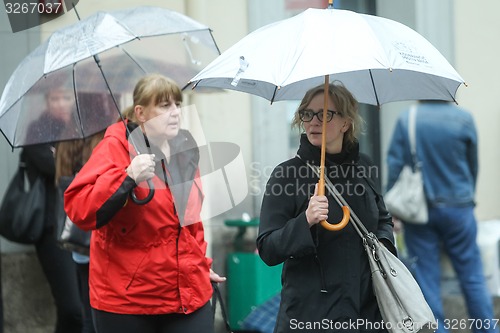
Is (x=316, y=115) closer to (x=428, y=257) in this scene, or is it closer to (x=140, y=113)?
(x=140, y=113)

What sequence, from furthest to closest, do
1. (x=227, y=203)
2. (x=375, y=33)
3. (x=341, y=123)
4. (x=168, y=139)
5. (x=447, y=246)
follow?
1. (x=447, y=246)
2. (x=227, y=203)
3. (x=168, y=139)
4. (x=341, y=123)
5. (x=375, y=33)


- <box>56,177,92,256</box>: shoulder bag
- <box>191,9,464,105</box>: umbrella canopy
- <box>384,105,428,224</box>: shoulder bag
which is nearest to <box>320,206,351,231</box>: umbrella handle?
<box>191,9,464,105</box>: umbrella canopy

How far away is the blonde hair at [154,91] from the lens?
4645mm

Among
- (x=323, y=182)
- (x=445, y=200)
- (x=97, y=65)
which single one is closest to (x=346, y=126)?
(x=323, y=182)

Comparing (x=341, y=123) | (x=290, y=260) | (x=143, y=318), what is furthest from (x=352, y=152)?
(x=143, y=318)

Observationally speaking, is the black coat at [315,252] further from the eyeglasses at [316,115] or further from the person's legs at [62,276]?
the person's legs at [62,276]

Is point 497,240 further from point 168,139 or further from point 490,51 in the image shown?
point 168,139

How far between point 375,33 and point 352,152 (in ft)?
1.83

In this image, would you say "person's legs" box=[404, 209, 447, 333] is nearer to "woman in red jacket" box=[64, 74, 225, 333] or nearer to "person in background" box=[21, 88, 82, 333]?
"person in background" box=[21, 88, 82, 333]

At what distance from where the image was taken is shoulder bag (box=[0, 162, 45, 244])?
635 cm

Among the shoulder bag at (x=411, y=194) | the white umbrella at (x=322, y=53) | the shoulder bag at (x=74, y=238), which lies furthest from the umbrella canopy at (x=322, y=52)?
the shoulder bag at (x=411, y=194)

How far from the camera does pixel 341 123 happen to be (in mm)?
4309

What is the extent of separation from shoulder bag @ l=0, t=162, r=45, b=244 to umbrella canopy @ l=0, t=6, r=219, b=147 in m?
1.34

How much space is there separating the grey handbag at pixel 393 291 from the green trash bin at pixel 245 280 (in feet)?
10.2
